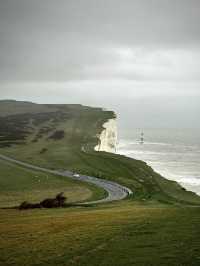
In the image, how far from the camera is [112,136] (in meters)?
198

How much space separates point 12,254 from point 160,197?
44.7 metres

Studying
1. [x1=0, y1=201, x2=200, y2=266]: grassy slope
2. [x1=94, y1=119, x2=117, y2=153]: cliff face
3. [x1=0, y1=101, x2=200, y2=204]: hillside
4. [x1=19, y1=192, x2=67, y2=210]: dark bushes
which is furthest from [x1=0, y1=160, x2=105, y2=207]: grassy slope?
[x1=94, y1=119, x2=117, y2=153]: cliff face

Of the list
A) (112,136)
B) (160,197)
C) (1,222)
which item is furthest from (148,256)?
(112,136)

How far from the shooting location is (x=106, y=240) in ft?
102

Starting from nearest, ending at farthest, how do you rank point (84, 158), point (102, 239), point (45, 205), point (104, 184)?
1. point (102, 239)
2. point (45, 205)
3. point (104, 184)
4. point (84, 158)

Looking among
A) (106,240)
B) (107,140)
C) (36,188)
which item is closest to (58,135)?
(107,140)

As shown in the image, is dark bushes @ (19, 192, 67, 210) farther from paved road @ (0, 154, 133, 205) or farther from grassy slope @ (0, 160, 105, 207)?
grassy slope @ (0, 160, 105, 207)

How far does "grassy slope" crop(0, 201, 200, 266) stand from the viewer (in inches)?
1043

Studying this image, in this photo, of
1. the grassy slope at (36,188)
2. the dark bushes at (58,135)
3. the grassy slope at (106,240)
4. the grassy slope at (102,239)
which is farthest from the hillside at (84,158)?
the grassy slope at (106,240)

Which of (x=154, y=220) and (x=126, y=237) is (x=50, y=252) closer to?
(x=126, y=237)

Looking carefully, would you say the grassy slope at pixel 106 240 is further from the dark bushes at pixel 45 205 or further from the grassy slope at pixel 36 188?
the grassy slope at pixel 36 188

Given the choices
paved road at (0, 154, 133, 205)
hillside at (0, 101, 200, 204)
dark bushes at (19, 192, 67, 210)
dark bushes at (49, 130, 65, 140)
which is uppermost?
dark bushes at (49, 130, 65, 140)

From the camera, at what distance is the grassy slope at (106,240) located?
1043 inches

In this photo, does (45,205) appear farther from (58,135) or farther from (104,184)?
(58,135)
